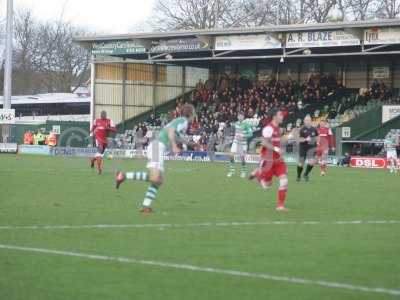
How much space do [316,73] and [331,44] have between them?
8132 mm

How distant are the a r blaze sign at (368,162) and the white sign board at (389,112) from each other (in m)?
3.28

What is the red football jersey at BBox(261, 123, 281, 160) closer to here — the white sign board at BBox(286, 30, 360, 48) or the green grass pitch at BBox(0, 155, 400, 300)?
the green grass pitch at BBox(0, 155, 400, 300)

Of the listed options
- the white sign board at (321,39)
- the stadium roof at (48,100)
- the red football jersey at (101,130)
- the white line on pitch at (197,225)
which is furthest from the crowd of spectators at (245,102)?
the white line on pitch at (197,225)

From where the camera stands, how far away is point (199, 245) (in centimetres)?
1170

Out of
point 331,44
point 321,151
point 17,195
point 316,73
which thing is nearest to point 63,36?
point 316,73

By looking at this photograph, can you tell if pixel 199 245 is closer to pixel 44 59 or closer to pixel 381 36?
pixel 381 36

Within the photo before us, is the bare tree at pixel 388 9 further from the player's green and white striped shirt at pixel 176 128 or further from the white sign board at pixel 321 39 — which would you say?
the player's green and white striped shirt at pixel 176 128

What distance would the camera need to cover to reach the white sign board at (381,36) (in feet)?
138

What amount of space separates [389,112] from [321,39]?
4.98 metres

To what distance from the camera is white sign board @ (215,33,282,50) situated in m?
45.9

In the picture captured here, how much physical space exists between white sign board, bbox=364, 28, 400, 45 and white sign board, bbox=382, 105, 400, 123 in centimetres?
299

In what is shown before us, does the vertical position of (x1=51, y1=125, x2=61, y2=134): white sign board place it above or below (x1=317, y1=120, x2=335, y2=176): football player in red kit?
above

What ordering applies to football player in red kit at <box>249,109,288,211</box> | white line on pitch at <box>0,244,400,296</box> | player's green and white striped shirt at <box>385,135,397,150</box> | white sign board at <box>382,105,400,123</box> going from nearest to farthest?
1. white line on pitch at <box>0,244,400,296</box>
2. football player in red kit at <box>249,109,288,211</box>
3. player's green and white striped shirt at <box>385,135,397,150</box>
4. white sign board at <box>382,105,400,123</box>

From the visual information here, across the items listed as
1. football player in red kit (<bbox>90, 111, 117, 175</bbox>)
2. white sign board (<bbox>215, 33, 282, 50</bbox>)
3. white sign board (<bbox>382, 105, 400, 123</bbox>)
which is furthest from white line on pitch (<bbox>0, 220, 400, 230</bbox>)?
white sign board (<bbox>215, 33, 282, 50</bbox>)
